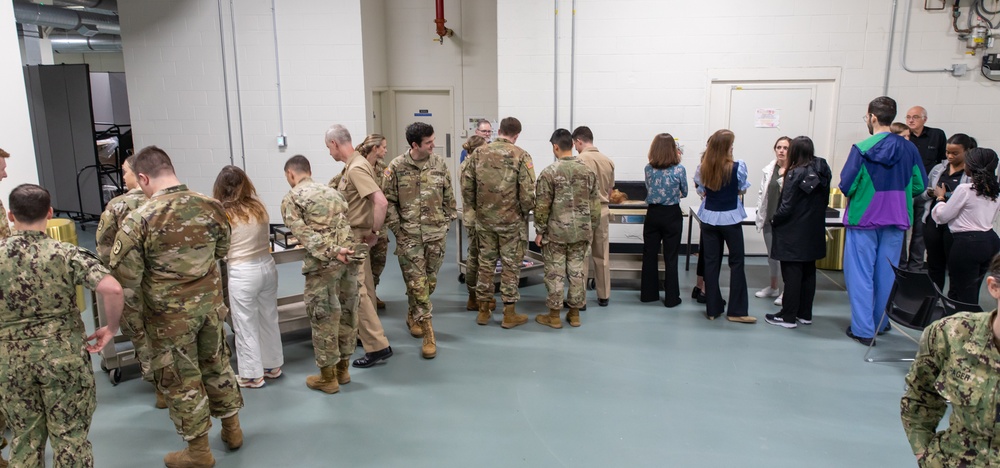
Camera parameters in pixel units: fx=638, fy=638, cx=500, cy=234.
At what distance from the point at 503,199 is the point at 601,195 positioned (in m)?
1.00

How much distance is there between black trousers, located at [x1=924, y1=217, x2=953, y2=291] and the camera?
184 inches

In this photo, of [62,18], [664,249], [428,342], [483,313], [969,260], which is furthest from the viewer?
[62,18]

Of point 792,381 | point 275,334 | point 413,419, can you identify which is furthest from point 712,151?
point 275,334

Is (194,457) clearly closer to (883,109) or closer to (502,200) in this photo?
(502,200)

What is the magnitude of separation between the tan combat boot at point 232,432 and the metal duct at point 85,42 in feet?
34.8

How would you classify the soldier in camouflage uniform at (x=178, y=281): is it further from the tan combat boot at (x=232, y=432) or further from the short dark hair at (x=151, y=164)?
the tan combat boot at (x=232, y=432)

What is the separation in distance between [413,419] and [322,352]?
2.26 feet

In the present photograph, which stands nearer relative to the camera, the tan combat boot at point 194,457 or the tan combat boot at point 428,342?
the tan combat boot at point 194,457

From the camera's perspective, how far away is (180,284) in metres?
2.80

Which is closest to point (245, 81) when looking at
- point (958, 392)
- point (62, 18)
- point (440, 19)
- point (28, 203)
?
point (440, 19)

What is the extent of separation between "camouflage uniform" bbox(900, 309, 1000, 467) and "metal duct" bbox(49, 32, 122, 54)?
12912 millimetres

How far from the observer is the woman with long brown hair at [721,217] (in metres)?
4.87

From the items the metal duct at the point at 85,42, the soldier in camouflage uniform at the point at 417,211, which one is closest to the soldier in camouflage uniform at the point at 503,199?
the soldier in camouflage uniform at the point at 417,211

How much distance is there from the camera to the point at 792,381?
4.03 meters
